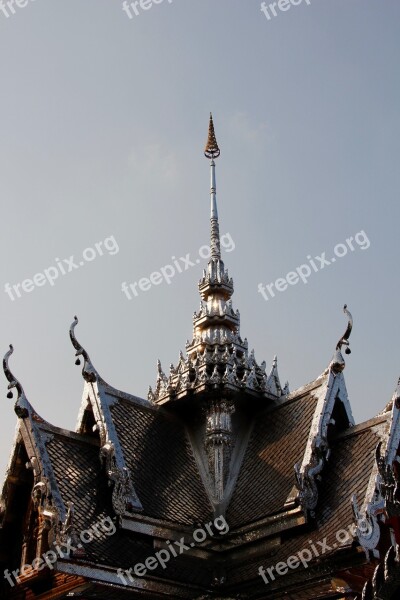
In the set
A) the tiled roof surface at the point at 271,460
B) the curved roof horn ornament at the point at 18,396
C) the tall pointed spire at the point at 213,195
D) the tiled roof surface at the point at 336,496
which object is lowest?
the tiled roof surface at the point at 336,496

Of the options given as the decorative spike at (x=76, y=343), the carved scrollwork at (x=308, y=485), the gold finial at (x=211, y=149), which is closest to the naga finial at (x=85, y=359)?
the decorative spike at (x=76, y=343)

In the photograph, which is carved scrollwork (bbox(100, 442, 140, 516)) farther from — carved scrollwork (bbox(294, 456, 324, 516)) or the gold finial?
the gold finial

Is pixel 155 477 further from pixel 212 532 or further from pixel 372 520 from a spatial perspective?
pixel 372 520

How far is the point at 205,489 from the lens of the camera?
55.4ft

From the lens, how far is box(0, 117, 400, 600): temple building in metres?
13.7

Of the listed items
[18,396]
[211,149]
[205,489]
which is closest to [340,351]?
[205,489]

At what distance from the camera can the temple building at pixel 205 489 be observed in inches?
540

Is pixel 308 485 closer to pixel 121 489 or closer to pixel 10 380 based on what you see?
pixel 121 489

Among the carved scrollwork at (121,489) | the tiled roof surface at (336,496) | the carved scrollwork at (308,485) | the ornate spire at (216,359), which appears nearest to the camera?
the tiled roof surface at (336,496)

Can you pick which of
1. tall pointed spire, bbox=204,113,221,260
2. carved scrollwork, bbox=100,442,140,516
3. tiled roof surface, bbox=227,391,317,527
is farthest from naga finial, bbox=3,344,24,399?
tall pointed spire, bbox=204,113,221,260

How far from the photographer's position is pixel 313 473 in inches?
596

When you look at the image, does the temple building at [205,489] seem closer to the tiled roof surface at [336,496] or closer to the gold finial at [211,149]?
the tiled roof surface at [336,496]

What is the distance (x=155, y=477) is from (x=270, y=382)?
10.8 ft

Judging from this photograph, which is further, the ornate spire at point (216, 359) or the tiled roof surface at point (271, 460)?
the ornate spire at point (216, 359)
